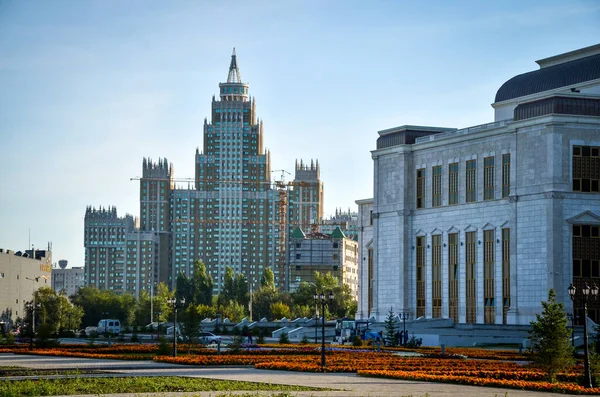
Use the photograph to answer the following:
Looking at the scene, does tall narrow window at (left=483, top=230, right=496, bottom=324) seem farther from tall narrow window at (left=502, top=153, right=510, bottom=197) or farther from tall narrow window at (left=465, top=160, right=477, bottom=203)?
tall narrow window at (left=502, top=153, right=510, bottom=197)

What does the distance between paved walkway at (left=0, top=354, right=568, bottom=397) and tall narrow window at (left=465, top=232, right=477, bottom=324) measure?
43.9 metres

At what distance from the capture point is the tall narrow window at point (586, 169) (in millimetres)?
84062

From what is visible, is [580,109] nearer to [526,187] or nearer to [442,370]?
[526,187]

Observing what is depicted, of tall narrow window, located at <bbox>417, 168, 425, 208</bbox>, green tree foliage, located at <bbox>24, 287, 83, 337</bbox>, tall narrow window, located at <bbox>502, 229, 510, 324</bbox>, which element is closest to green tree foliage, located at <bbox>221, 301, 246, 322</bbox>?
green tree foliage, located at <bbox>24, 287, 83, 337</bbox>

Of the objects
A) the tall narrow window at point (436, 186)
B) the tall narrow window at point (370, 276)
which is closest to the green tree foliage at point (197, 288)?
the tall narrow window at point (370, 276)

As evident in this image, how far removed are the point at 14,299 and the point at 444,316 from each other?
81974 millimetres

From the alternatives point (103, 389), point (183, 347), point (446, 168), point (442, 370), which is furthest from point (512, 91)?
point (103, 389)

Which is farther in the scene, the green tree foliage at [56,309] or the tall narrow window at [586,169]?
the green tree foliage at [56,309]

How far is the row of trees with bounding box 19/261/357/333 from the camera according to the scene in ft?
439

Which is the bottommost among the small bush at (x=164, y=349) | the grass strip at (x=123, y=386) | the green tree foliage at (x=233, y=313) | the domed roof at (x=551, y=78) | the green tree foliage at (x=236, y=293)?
the green tree foliage at (x=233, y=313)

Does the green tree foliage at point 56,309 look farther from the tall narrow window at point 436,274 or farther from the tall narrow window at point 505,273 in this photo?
the tall narrow window at point 505,273

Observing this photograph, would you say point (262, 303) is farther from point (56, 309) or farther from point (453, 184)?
point (453, 184)

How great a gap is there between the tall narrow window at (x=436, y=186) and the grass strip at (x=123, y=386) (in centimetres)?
5921

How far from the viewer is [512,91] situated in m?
97.3
